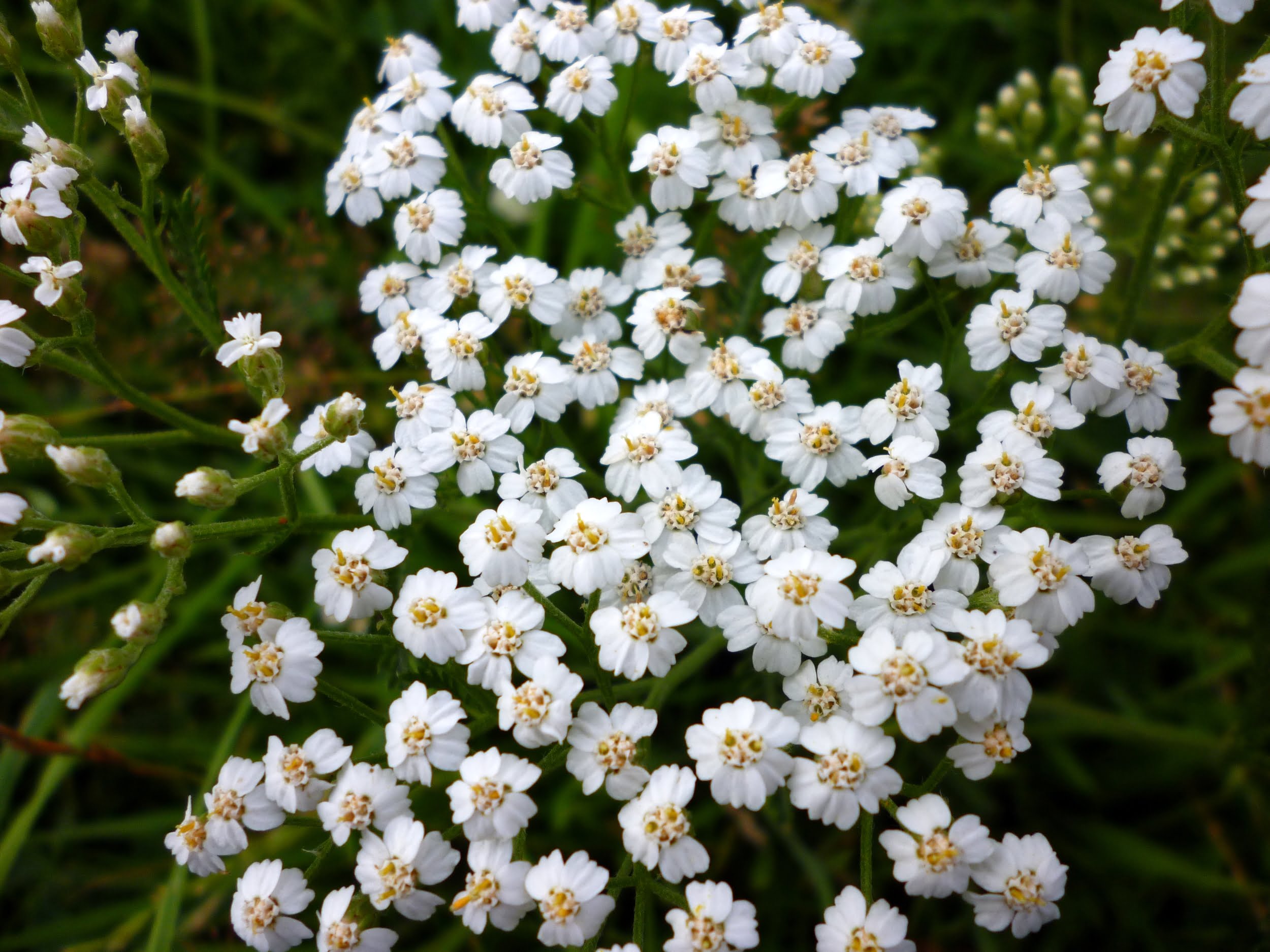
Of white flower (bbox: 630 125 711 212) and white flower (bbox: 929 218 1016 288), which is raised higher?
white flower (bbox: 630 125 711 212)

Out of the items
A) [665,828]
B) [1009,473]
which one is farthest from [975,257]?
[665,828]

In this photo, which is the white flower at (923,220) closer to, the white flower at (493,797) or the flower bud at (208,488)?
the white flower at (493,797)

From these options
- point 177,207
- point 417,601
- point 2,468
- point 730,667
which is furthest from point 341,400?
point 730,667

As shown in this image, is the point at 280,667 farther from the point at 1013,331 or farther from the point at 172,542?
the point at 1013,331

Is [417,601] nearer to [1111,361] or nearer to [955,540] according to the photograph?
[955,540]

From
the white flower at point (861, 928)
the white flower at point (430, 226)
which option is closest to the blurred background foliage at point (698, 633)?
the white flower at point (430, 226)

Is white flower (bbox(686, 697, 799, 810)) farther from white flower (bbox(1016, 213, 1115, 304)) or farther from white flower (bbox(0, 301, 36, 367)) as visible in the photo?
white flower (bbox(0, 301, 36, 367))

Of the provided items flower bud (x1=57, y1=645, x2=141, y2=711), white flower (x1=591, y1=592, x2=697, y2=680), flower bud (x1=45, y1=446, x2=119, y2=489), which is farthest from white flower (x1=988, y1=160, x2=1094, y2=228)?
flower bud (x1=57, y1=645, x2=141, y2=711)
